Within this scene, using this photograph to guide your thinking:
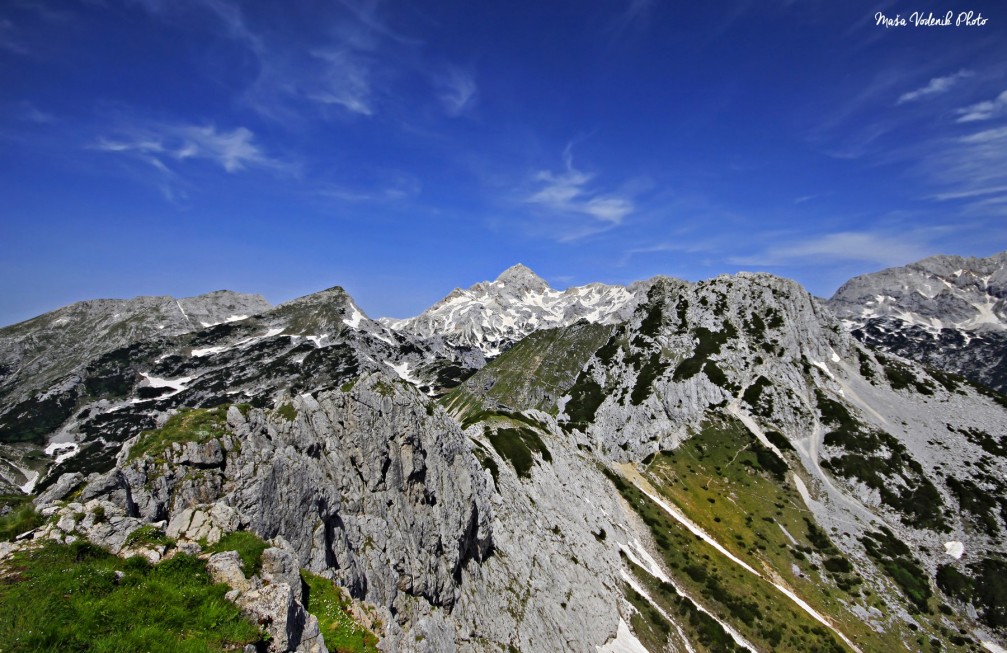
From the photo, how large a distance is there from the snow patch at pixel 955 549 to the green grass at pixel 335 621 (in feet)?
526

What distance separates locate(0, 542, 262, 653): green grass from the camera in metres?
12.6

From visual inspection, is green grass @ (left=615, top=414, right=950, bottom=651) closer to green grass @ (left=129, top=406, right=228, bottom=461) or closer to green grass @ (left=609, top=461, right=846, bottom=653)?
green grass @ (left=609, top=461, right=846, bottom=653)

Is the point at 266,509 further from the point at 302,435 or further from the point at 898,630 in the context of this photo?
the point at 898,630

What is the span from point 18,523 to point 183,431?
47.8ft

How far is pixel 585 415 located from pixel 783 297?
3933 inches

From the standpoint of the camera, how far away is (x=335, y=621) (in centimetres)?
2114

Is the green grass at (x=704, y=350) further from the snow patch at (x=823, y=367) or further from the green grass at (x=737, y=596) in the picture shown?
the green grass at (x=737, y=596)

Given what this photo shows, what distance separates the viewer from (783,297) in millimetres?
199625

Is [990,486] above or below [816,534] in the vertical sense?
above

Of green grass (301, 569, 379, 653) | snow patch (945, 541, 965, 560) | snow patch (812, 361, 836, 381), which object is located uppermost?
snow patch (812, 361, 836, 381)

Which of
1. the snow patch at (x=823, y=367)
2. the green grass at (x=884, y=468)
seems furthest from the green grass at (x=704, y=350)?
the green grass at (x=884, y=468)

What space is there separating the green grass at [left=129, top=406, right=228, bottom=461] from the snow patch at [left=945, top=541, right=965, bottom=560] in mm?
166548

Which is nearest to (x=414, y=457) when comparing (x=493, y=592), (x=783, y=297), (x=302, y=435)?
(x=302, y=435)

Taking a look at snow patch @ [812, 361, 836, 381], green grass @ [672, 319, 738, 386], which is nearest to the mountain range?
green grass @ [672, 319, 738, 386]
